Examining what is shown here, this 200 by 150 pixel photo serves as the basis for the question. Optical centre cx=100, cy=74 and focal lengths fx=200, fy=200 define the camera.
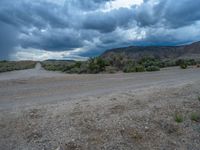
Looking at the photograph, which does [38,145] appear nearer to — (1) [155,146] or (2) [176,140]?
(1) [155,146]

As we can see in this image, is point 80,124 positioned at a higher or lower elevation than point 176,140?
higher

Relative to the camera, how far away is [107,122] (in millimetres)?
5926

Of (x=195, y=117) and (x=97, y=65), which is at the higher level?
(x=97, y=65)

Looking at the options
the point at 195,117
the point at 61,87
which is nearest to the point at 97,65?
the point at 61,87

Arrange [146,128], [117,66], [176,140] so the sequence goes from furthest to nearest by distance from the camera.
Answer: [117,66]
[146,128]
[176,140]

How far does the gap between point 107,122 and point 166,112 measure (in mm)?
2286

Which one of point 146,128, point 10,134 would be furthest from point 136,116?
point 10,134

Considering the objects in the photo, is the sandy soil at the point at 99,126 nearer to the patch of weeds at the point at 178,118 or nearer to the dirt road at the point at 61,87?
the patch of weeds at the point at 178,118

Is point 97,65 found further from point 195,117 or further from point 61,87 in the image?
point 195,117

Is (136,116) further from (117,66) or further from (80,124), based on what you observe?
(117,66)

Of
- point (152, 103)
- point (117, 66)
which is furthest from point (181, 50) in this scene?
point (152, 103)

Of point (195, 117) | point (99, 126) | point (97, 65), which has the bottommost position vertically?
point (195, 117)

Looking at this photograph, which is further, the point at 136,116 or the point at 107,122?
the point at 136,116

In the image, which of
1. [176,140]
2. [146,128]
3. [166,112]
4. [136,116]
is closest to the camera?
[176,140]
